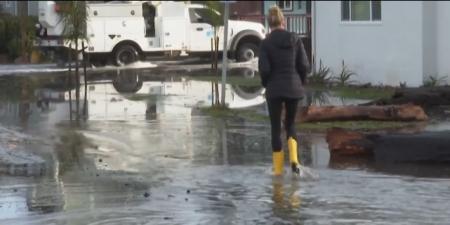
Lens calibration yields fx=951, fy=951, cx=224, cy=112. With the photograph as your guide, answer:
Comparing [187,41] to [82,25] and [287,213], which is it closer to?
[82,25]

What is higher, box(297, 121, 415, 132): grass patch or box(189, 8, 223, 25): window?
box(189, 8, 223, 25): window

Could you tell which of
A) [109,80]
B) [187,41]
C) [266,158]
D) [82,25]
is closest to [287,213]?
[266,158]

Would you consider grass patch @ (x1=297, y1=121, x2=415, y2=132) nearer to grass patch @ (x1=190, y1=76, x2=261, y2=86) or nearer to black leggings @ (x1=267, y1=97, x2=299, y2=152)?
black leggings @ (x1=267, y1=97, x2=299, y2=152)

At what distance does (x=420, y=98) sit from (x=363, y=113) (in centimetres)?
278

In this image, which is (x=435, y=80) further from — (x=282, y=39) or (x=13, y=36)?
(x=13, y=36)

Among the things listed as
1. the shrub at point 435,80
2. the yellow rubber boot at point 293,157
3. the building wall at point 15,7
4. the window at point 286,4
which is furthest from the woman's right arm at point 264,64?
the building wall at point 15,7

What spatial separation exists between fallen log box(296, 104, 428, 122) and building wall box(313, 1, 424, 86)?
6234 mm

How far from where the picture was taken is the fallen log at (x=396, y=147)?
Answer: 10.9 m

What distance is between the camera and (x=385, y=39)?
845 inches

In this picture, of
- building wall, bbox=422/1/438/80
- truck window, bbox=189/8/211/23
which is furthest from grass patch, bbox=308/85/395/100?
truck window, bbox=189/8/211/23

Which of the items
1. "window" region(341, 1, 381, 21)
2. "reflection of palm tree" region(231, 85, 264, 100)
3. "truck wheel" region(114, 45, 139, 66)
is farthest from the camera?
"truck wheel" region(114, 45, 139, 66)

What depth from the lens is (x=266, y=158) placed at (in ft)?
37.6

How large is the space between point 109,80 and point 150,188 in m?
16.9

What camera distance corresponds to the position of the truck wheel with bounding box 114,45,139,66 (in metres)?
32.0
